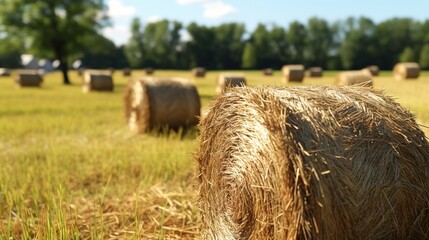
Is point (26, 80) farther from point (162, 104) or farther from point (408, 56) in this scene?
point (408, 56)

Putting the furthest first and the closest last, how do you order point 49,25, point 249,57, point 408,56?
point 249,57, point 408,56, point 49,25

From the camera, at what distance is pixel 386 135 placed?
9.77 ft

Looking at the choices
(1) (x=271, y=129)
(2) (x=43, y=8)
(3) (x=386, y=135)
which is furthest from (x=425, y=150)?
(2) (x=43, y=8)

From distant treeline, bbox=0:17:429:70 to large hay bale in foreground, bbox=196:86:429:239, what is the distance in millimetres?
66393

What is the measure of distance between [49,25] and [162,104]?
27.7m

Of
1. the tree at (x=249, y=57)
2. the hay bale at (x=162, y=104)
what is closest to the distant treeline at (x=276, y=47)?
the tree at (x=249, y=57)

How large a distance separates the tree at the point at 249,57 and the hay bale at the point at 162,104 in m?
64.9

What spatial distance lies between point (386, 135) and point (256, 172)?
941mm

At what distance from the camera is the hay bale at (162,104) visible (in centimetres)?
905

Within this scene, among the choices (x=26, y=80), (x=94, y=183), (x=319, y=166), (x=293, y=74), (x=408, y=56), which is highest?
(x=408, y=56)

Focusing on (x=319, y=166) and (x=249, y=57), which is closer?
(x=319, y=166)

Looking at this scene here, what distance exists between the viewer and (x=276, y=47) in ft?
255

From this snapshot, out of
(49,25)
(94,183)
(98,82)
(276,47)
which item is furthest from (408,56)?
(94,183)

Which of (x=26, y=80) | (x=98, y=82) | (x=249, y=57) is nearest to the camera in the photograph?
(x=98, y=82)
